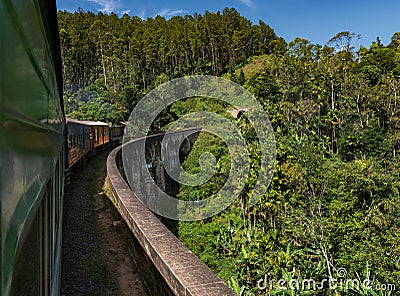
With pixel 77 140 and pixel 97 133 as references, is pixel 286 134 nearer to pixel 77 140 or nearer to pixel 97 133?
pixel 97 133

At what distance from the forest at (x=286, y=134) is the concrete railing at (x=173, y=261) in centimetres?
594

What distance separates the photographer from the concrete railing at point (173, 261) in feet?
6.72

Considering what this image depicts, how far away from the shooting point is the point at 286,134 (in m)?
27.1

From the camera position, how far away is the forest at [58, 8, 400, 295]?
12273mm

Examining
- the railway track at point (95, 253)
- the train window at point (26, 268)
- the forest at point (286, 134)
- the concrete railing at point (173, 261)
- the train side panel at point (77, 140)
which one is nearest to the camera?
the train window at point (26, 268)

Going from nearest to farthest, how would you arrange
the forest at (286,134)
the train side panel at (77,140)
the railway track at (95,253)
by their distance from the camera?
the railway track at (95,253) < the forest at (286,134) < the train side panel at (77,140)

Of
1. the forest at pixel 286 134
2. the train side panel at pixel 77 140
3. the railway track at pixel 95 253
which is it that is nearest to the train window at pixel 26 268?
the railway track at pixel 95 253

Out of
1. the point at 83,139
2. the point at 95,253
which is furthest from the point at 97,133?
the point at 95,253

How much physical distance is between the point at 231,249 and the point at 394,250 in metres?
5.55

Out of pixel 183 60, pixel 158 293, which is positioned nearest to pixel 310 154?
pixel 158 293

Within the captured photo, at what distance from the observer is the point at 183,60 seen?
45.6 metres

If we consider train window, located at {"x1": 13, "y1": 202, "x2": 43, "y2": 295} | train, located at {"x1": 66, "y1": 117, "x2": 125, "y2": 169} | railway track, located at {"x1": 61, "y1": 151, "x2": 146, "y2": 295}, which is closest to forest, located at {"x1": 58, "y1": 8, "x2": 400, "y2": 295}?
railway track, located at {"x1": 61, "y1": 151, "x2": 146, "y2": 295}

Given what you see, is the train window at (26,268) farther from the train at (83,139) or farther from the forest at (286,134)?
the train at (83,139)

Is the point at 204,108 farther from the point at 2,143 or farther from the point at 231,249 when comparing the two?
the point at 2,143
